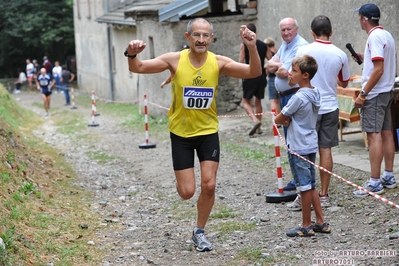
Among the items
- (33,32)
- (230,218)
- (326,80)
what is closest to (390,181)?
(326,80)

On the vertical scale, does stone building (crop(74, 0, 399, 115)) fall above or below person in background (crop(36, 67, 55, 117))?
above

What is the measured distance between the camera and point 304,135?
6855 millimetres

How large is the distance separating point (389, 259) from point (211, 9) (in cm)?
1703

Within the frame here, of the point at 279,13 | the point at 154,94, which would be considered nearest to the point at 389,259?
the point at 279,13

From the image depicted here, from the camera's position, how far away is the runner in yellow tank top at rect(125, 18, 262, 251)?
21.7ft

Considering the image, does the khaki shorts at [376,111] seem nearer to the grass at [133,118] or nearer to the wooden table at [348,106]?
the wooden table at [348,106]

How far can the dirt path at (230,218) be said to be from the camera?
641 cm

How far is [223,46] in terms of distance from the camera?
19.0 meters

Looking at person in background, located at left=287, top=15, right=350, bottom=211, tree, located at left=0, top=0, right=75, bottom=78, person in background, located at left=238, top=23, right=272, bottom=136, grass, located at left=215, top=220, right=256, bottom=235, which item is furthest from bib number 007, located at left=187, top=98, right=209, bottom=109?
tree, located at left=0, top=0, right=75, bottom=78

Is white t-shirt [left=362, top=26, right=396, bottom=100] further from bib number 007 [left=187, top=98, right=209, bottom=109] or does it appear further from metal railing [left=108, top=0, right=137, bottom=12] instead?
metal railing [left=108, top=0, right=137, bottom=12]

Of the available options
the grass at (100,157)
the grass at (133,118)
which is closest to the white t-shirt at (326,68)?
the grass at (100,157)

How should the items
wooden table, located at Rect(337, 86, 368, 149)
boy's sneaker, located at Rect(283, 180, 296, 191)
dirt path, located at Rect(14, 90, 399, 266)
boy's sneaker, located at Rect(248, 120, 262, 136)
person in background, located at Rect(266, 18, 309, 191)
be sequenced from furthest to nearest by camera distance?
boy's sneaker, located at Rect(248, 120, 262, 136) < wooden table, located at Rect(337, 86, 368, 149) < boy's sneaker, located at Rect(283, 180, 296, 191) < person in background, located at Rect(266, 18, 309, 191) < dirt path, located at Rect(14, 90, 399, 266)

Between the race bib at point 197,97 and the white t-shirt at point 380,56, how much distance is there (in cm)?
210

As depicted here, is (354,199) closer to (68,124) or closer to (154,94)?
(154,94)
